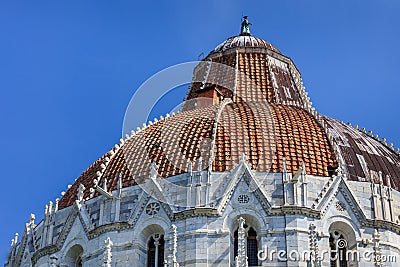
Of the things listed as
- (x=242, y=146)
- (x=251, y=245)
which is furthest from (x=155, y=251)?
(x=242, y=146)

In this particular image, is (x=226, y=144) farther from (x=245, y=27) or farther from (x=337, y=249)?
(x=245, y=27)

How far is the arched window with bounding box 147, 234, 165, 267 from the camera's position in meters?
43.6

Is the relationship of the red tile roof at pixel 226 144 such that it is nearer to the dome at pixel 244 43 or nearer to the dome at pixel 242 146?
the dome at pixel 242 146

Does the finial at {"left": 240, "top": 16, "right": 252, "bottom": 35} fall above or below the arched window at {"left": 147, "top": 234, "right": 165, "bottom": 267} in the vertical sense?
above

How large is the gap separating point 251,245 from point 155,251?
4.22m

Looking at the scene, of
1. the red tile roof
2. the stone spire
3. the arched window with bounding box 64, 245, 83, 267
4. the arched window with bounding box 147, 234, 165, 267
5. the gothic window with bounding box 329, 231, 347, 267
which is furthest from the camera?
the arched window with bounding box 64, 245, 83, 267

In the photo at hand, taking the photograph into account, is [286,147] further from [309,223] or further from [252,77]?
[252,77]

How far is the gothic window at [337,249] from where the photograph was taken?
4287 cm

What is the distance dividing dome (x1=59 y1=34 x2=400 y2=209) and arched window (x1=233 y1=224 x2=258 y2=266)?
112 inches

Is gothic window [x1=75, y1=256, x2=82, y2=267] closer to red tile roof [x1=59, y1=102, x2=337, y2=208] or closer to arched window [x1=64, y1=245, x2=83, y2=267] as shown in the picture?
arched window [x1=64, y1=245, x2=83, y2=267]

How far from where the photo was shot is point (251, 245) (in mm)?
42781

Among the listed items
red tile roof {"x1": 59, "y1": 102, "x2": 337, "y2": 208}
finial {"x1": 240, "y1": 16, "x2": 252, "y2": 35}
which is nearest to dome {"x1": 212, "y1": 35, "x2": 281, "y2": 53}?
finial {"x1": 240, "y1": 16, "x2": 252, "y2": 35}

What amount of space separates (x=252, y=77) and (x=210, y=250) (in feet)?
51.1

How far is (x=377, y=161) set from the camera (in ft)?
156
